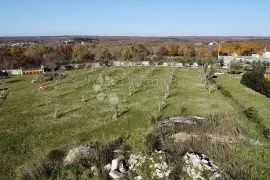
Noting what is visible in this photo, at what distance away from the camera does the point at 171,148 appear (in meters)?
12.3

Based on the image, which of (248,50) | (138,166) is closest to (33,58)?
(248,50)

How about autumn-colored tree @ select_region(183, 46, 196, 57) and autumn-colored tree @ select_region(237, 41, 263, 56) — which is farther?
autumn-colored tree @ select_region(237, 41, 263, 56)

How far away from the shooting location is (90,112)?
2083 centimetres

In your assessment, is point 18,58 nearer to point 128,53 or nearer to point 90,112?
point 128,53

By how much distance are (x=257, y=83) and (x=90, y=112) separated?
18.8m

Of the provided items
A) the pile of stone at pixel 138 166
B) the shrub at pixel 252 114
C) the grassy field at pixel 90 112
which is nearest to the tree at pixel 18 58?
the grassy field at pixel 90 112

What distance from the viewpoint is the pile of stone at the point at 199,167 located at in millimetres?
10023

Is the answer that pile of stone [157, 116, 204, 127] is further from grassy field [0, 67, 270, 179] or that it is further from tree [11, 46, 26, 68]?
tree [11, 46, 26, 68]

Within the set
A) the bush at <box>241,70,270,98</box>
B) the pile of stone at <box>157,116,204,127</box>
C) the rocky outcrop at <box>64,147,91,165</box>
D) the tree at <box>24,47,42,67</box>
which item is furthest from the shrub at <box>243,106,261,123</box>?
the tree at <box>24,47,42,67</box>

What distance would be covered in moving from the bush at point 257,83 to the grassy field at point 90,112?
3.16ft

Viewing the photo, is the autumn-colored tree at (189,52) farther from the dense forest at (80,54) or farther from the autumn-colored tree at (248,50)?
the autumn-colored tree at (248,50)

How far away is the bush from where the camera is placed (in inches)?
1155

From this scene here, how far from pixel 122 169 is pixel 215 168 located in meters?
3.34

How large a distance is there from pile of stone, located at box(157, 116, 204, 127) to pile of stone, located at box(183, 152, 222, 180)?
222 inches
